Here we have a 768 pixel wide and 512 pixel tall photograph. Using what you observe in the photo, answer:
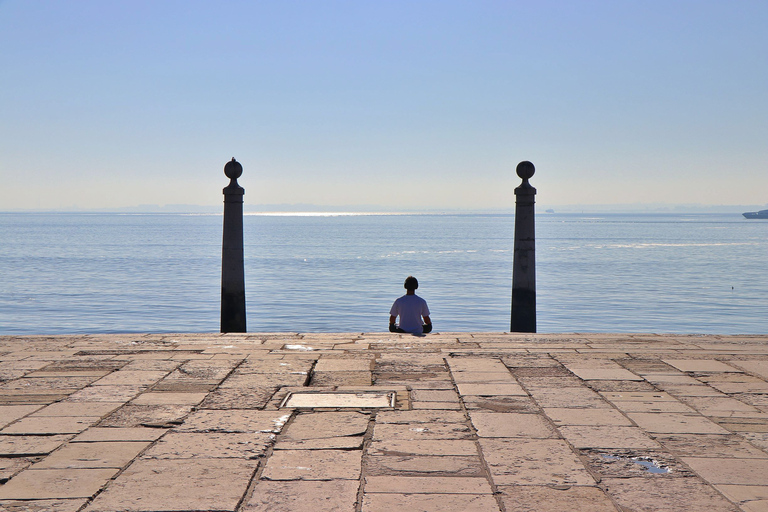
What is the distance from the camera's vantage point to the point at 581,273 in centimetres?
3934

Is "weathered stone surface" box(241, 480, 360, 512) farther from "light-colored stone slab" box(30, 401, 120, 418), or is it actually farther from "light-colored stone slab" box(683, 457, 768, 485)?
"light-colored stone slab" box(30, 401, 120, 418)

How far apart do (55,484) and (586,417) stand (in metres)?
3.29

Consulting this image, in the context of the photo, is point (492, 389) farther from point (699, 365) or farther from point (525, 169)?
point (525, 169)

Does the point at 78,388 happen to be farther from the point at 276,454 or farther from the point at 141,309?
the point at 141,309

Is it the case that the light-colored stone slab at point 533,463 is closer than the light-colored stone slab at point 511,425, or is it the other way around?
the light-colored stone slab at point 533,463

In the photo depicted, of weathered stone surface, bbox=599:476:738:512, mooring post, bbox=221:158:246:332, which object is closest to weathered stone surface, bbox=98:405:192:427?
weathered stone surface, bbox=599:476:738:512

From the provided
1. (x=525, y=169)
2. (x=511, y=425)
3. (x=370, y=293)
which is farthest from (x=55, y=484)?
(x=370, y=293)

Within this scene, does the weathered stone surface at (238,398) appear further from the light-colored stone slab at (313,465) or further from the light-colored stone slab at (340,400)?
the light-colored stone slab at (313,465)

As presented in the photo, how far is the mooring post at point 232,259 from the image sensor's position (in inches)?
464

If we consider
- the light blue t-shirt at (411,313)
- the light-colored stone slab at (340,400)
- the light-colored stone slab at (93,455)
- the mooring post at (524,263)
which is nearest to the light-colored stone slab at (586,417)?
the light-colored stone slab at (340,400)

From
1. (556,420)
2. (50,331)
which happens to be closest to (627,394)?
(556,420)

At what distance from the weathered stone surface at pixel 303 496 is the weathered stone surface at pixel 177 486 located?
10 cm

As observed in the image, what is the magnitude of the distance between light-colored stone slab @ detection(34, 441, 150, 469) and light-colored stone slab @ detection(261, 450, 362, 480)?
0.81m

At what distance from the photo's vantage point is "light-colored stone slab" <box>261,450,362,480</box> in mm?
3869
